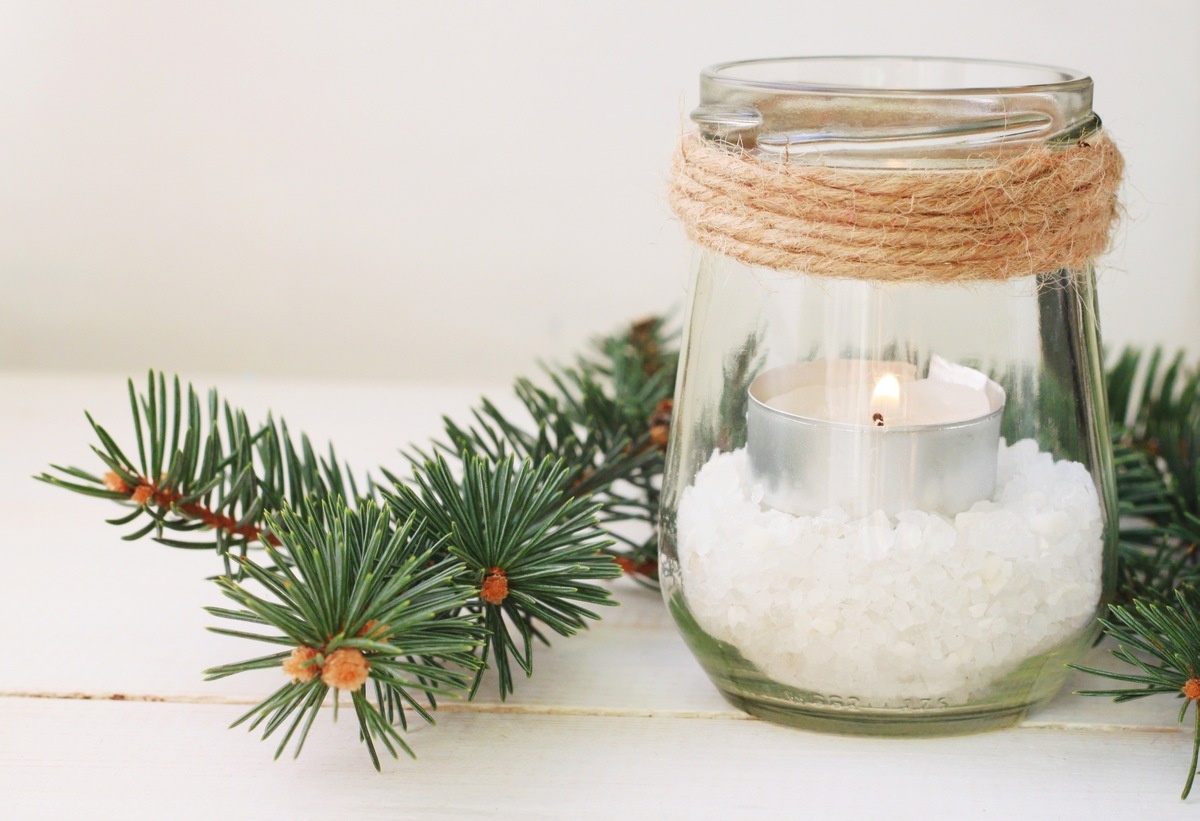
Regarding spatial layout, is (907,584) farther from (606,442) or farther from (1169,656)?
(606,442)

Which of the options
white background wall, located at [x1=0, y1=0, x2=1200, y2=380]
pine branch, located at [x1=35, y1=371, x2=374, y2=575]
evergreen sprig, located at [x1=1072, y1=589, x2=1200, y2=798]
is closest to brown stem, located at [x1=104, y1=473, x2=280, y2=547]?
pine branch, located at [x1=35, y1=371, x2=374, y2=575]

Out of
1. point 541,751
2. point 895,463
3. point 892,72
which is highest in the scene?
point 892,72

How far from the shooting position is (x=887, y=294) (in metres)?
0.37

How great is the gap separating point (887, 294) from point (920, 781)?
6.2 inches

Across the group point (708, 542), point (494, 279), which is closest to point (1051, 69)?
point (708, 542)

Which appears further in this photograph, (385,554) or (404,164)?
(404,164)

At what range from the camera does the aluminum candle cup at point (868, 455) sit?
0.36m

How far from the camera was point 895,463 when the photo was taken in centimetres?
36

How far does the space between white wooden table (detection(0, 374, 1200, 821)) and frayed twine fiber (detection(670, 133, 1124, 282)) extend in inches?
6.4

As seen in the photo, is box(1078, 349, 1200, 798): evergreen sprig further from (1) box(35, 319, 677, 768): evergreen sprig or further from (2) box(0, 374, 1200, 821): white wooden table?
(1) box(35, 319, 677, 768): evergreen sprig

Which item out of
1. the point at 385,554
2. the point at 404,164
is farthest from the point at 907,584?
the point at 404,164

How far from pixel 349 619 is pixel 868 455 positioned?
0.17 metres

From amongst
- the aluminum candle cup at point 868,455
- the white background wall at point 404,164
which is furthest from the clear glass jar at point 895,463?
the white background wall at point 404,164

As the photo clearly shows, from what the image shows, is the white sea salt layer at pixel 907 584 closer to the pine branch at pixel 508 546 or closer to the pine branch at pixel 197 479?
the pine branch at pixel 508 546
